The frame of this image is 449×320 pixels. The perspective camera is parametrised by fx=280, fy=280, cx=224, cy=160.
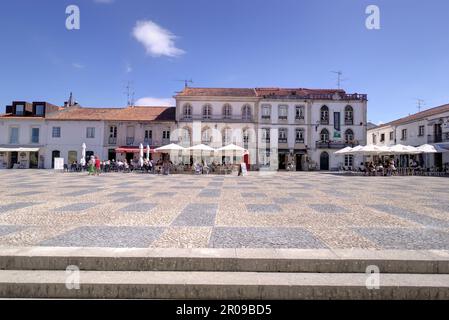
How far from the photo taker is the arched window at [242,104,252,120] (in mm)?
33188

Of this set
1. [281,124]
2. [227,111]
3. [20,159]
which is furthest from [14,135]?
[281,124]

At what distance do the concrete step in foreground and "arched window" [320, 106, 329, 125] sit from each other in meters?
31.8

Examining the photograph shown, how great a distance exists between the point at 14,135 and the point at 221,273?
38.6 m

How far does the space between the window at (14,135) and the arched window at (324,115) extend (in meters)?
35.9

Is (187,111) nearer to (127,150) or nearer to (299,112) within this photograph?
(127,150)

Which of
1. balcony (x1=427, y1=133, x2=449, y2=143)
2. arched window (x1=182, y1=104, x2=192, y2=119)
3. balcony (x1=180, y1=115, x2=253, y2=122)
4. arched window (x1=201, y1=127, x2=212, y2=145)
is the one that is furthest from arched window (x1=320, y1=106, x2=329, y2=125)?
arched window (x1=182, y1=104, x2=192, y2=119)

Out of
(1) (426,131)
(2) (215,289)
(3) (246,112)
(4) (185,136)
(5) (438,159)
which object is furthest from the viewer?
(3) (246,112)

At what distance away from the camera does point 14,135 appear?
32.7 metres

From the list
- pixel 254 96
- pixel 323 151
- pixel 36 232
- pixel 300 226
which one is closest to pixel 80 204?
pixel 36 232

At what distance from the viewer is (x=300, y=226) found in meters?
4.89

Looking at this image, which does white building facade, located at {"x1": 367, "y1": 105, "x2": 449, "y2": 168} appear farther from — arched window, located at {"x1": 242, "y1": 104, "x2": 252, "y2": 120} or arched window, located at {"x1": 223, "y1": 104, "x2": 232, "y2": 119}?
arched window, located at {"x1": 223, "y1": 104, "x2": 232, "y2": 119}

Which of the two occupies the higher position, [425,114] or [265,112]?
[265,112]
